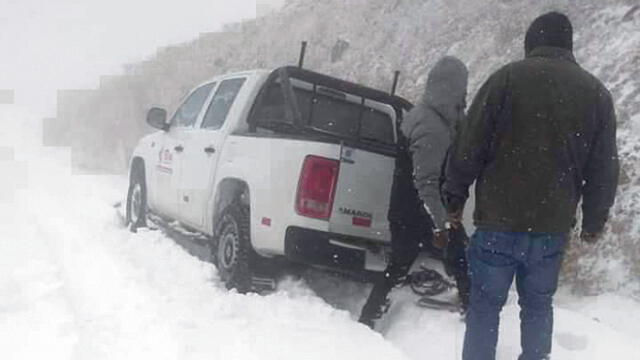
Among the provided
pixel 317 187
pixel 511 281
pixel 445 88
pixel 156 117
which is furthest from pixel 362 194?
pixel 156 117

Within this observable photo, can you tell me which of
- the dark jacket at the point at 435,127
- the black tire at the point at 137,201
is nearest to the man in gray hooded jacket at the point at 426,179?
the dark jacket at the point at 435,127

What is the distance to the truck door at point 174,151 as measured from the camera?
690 cm

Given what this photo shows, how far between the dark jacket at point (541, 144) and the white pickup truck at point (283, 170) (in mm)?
1638

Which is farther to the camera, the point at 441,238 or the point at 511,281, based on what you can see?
the point at 441,238

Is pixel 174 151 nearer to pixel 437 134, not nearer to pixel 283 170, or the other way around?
pixel 283 170

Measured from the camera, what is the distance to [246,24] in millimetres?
22391

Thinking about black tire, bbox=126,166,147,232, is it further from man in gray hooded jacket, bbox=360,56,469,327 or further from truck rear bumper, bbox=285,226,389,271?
man in gray hooded jacket, bbox=360,56,469,327

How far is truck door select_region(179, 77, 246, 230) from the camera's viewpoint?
19.8 feet

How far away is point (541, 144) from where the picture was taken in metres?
3.14

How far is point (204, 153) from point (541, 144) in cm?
377

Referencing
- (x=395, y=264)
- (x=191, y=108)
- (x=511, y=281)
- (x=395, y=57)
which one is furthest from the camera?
(x=395, y=57)

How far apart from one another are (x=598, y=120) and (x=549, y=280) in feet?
2.75

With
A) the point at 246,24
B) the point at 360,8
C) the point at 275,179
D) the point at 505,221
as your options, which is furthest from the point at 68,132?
the point at 505,221

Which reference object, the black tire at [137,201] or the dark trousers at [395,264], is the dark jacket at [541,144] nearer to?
the dark trousers at [395,264]
